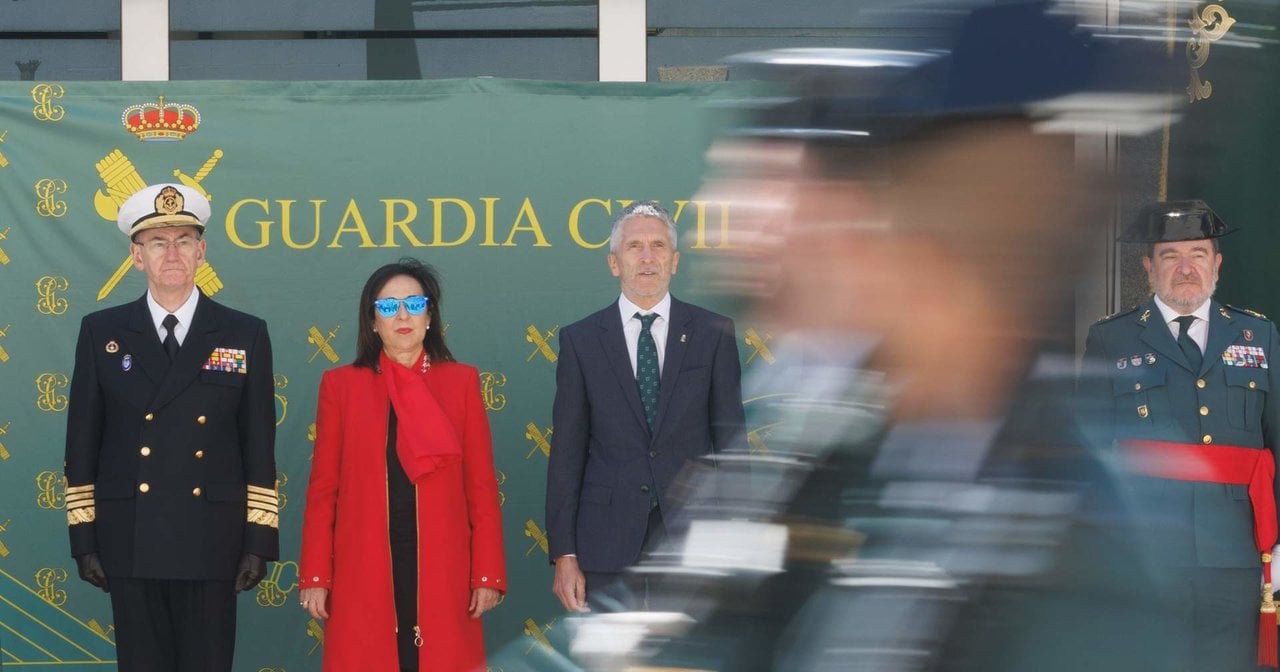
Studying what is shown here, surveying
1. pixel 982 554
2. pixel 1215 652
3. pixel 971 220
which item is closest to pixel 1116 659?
pixel 982 554

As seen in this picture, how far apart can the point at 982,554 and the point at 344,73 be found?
5.27 metres

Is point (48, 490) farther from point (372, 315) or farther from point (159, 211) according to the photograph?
point (372, 315)

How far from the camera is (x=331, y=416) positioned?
14.9 feet

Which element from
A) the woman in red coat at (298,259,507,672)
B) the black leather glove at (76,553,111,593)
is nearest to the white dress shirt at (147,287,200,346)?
the woman in red coat at (298,259,507,672)

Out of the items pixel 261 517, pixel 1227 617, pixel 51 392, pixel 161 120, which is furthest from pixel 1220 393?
pixel 51 392

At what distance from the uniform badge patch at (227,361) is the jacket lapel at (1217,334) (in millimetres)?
2572

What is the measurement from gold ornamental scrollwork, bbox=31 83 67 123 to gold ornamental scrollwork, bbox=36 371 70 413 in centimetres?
86

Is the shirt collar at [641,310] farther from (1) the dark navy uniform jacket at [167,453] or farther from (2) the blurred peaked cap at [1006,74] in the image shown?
(2) the blurred peaked cap at [1006,74]

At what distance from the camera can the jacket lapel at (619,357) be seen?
438 centimetres

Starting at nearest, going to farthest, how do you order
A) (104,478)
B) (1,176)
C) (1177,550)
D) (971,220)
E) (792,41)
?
(971,220) → (1177,550) → (104,478) → (1,176) → (792,41)

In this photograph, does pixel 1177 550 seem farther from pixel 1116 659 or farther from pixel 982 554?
pixel 982 554

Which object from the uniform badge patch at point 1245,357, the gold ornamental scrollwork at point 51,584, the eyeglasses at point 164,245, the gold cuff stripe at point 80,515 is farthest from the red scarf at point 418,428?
the uniform badge patch at point 1245,357

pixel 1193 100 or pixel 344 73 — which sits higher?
pixel 344 73

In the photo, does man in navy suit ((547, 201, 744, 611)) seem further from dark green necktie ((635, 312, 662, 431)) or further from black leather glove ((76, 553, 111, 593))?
black leather glove ((76, 553, 111, 593))
